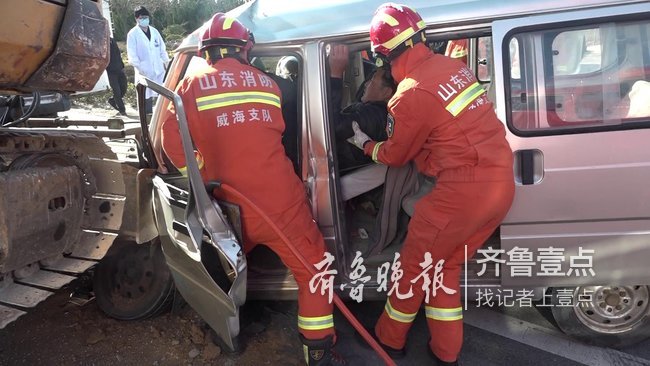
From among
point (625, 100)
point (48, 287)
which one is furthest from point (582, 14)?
point (48, 287)

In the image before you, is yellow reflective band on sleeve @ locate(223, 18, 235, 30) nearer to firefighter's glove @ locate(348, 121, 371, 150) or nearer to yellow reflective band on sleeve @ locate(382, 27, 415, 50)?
yellow reflective band on sleeve @ locate(382, 27, 415, 50)

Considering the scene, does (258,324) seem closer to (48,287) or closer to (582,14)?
(48,287)

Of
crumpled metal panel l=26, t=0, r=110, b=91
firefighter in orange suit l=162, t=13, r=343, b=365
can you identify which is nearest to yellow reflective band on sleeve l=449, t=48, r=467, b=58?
firefighter in orange suit l=162, t=13, r=343, b=365

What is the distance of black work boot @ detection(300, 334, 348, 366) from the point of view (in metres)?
2.69

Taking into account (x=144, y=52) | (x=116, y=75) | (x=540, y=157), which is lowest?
(x=540, y=157)

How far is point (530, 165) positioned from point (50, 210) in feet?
7.99

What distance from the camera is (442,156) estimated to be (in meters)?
2.58

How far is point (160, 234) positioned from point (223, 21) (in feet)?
3.75

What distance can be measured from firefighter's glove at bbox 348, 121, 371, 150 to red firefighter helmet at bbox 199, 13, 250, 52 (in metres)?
0.81

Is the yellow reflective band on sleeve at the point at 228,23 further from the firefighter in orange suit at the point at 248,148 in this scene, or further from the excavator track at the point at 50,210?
the excavator track at the point at 50,210

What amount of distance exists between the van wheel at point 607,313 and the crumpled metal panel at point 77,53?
8.82ft

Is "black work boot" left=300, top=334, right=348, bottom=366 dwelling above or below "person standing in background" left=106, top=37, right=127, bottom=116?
below

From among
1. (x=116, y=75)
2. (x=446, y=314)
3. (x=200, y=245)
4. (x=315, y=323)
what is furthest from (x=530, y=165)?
(x=116, y=75)

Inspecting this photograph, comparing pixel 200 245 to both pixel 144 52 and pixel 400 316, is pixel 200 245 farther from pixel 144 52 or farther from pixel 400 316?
pixel 144 52
